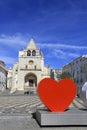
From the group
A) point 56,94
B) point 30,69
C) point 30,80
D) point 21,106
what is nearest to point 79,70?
point 30,69

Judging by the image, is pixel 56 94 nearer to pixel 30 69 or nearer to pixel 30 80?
pixel 30 69

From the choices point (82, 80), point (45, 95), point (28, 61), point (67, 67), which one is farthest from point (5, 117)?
point (67, 67)

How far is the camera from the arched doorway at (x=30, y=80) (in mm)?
69844

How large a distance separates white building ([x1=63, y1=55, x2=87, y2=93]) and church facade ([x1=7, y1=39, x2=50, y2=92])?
8.20 m

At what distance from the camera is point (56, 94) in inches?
433

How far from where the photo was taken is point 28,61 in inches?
2783

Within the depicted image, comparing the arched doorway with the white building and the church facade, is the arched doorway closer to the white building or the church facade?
the church facade

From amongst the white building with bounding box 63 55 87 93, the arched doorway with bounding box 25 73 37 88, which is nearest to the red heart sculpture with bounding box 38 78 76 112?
the white building with bounding box 63 55 87 93

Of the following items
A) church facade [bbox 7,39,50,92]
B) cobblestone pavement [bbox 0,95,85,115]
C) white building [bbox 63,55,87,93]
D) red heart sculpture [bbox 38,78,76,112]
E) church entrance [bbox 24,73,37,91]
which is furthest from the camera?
church entrance [bbox 24,73,37,91]

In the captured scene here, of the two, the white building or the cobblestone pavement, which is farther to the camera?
the white building

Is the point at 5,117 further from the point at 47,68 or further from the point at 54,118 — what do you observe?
the point at 47,68

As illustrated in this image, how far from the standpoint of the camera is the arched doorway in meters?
69.8

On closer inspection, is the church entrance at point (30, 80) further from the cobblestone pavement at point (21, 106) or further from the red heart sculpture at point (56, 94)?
the red heart sculpture at point (56, 94)

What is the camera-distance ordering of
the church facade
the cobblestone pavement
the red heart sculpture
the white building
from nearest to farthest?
the red heart sculpture < the cobblestone pavement < the white building < the church facade
